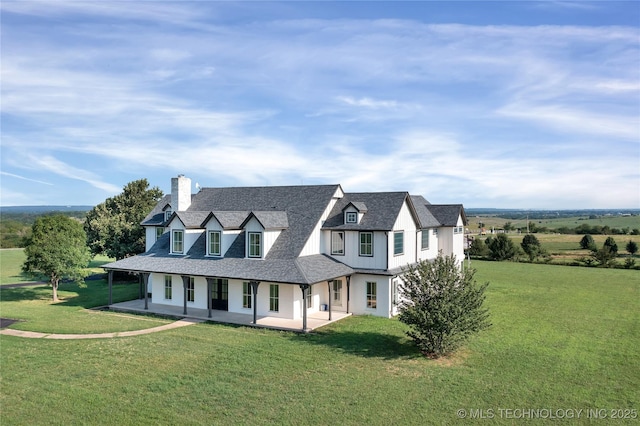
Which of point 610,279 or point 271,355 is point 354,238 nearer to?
point 271,355

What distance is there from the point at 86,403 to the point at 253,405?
17.2 feet

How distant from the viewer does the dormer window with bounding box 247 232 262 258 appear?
87.2 ft

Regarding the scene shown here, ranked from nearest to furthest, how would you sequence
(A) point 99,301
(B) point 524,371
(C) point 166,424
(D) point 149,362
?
(C) point 166,424
(B) point 524,371
(D) point 149,362
(A) point 99,301

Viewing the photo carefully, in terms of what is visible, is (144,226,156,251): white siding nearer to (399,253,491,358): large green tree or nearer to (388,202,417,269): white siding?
(388,202,417,269): white siding

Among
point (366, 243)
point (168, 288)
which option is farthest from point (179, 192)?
point (366, 243)

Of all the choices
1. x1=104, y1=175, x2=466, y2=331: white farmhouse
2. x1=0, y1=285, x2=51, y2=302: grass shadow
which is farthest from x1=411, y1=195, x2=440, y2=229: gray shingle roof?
x1=0, y1=285, x2=51, y2=302: grass shadow

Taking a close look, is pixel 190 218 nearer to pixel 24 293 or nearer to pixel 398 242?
pixel 398 242

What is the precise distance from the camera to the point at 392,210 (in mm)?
27391

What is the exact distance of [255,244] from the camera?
26.8 meters

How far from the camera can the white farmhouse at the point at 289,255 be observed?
25234 mm

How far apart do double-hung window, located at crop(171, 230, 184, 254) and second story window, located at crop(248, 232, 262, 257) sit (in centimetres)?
555

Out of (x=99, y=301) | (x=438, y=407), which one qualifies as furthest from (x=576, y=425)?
(x=99, y=301)

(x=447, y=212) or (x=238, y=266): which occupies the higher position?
(x=447, y=212)

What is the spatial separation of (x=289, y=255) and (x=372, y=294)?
17.6 feet
